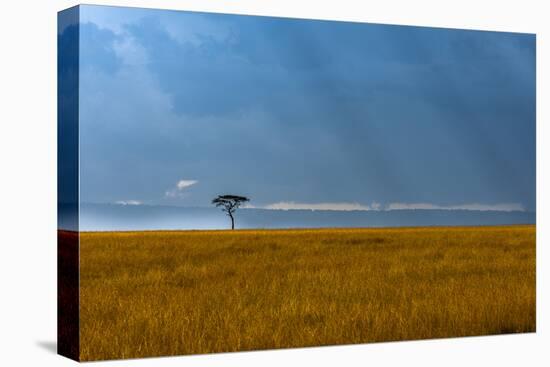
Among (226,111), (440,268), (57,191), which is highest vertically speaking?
(226,111)

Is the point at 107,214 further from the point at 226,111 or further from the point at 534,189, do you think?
the point at 534,189

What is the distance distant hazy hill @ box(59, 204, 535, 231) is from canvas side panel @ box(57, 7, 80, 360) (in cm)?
18

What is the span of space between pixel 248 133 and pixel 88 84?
2.04 meters

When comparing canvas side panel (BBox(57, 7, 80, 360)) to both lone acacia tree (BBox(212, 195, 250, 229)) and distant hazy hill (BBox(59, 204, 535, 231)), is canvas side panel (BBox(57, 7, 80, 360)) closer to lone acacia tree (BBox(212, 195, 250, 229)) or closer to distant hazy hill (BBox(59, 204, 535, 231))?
distant hazy hill (BBox(59, 204, 535, 231))

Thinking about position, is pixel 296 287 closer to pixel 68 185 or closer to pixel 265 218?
pixel 265 218

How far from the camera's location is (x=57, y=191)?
469 inches

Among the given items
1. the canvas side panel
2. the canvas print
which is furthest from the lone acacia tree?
the canvas side panel

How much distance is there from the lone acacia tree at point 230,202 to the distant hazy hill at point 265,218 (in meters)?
0.07

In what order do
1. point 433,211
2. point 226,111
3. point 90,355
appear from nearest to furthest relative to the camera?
point 90,355
point 226,111
point 433,211

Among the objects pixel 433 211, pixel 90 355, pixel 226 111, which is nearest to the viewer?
pixel 90 355

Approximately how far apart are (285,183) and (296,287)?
Result: 1253 millimetres

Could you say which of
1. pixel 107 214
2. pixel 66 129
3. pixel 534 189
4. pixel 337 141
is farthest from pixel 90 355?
pixel 534 189

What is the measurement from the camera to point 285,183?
1250cm

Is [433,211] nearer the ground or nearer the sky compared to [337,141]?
nearer the ground
